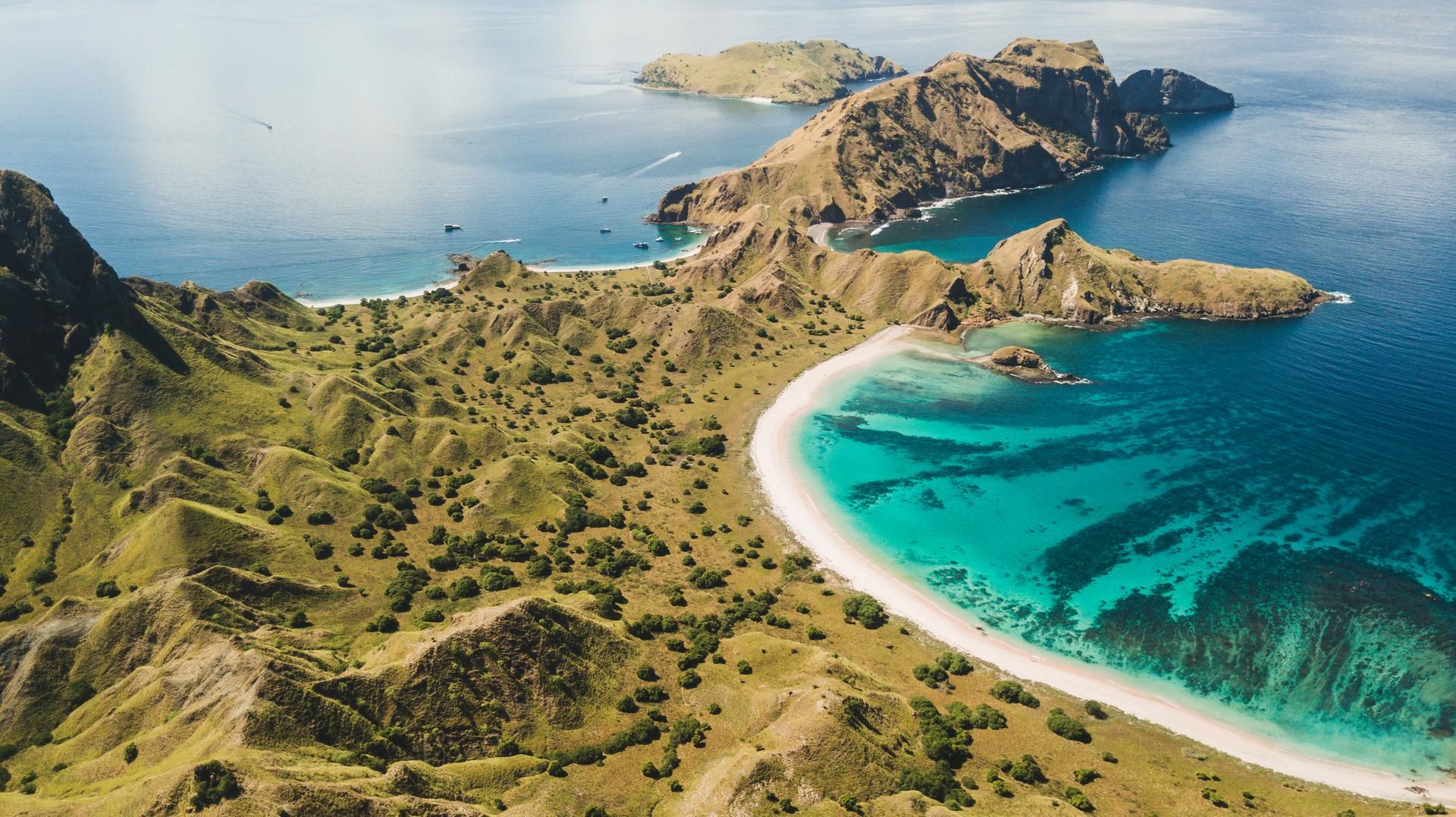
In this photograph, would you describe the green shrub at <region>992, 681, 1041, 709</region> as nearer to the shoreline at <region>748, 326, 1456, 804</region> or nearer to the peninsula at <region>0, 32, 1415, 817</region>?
the peninsula at <region>0, 32, 1415, 817</region>

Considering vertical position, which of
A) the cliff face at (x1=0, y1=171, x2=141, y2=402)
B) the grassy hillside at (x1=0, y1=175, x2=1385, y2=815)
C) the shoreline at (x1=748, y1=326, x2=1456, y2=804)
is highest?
the cliff face at (x1=0, y1=171, x2=141, y2=402)

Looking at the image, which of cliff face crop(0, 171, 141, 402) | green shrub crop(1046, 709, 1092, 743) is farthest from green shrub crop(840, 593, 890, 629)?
cliff face crop(0, 171, 141, 402)

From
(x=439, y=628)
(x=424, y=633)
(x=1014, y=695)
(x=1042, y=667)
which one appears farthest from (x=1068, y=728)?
(x=439, y=628)

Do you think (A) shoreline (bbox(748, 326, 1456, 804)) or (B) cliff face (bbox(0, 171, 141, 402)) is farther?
(B) cliff face (bbox(0, 171, 141, 402))

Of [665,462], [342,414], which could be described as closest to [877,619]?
[665,462]

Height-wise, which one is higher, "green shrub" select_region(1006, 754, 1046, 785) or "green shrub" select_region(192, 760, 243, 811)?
"green shrub" select_region(192, 760, 243, 811)

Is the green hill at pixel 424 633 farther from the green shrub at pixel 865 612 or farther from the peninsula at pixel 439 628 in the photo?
the green shrub at pixel 865 612
